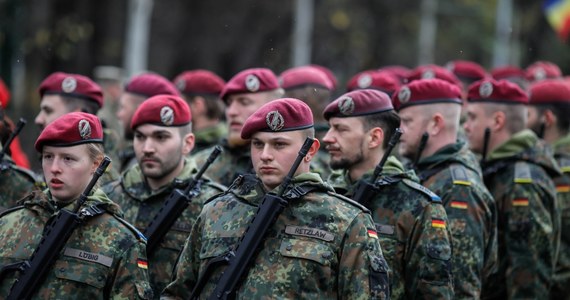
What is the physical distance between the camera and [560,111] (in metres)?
10.7

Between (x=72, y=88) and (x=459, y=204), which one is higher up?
(x=72, y=88)

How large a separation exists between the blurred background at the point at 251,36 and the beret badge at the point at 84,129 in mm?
10942

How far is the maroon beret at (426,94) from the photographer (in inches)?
328

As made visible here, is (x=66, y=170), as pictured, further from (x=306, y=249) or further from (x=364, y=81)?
(x=364, y=81)

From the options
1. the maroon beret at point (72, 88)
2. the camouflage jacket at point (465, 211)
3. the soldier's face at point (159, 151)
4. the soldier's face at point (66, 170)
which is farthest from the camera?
the maroon beret at point (72, 88)

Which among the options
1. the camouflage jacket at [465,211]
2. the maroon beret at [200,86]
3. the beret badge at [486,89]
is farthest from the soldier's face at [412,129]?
the maroon beret at [200,86]

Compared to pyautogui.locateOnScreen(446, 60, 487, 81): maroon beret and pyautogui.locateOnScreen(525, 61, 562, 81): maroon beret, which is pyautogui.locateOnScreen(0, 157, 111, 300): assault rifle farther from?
pyautogui.locateOnScreen(525, 61, 562, 81): maroon beret

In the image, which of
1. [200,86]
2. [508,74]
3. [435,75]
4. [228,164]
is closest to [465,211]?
[228,164]

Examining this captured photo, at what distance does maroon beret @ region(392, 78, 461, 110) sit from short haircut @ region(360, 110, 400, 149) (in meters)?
0.96

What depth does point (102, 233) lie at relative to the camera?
6.26 m

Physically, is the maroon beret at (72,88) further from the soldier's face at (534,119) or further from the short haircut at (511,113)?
the soldier's face at (534,119)

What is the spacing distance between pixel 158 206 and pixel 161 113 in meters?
0.66

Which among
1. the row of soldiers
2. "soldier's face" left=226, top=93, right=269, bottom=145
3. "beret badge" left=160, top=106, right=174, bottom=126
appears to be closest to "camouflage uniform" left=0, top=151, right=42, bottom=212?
the row of soldiers

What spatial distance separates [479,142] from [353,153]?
7.83 feet
